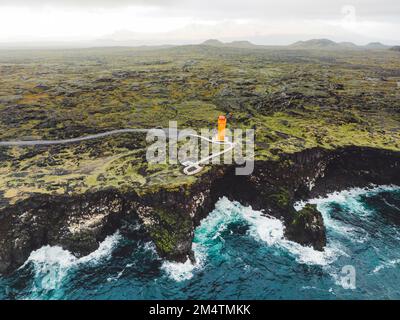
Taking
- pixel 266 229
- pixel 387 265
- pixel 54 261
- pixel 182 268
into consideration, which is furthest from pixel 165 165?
pixel 387 265

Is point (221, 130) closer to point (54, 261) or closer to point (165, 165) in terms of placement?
point (165, 165)

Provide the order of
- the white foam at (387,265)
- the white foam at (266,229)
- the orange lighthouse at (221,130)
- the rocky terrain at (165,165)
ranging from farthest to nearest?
1. the orange lighthouse at (221,130)
2. the rocky terrain at (165,165)
3. the white foam at (266,229)
4. the white foam at (387,265)

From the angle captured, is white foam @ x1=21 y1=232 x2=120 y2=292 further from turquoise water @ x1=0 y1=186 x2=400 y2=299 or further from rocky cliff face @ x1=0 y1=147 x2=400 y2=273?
rocky cliff face @ x1=0 y1=147 x2=400 y2=273

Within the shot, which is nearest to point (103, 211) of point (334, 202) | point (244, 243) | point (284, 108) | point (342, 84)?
point (244, 243)

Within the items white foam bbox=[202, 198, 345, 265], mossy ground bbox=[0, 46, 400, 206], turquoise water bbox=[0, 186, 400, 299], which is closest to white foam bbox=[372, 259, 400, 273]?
turquoise water bbox=[0, 186, 400, 299]

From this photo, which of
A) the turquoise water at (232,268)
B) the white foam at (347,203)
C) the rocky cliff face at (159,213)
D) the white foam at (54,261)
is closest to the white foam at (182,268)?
the turquoise water at (232,268)

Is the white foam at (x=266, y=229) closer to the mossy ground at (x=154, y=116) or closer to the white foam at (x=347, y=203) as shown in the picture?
the white foam at (x=347, y=203)
